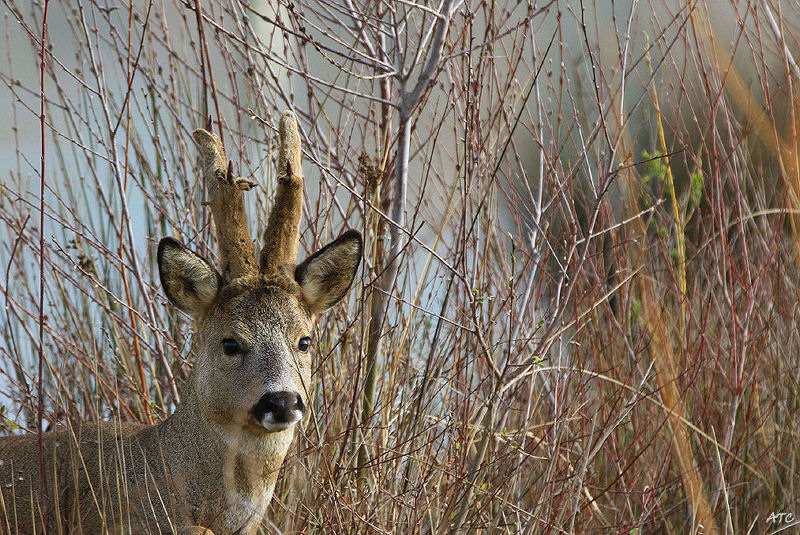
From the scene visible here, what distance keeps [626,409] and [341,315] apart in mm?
1163

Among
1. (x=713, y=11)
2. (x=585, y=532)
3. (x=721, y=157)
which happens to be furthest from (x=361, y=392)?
(x=713, y=11)

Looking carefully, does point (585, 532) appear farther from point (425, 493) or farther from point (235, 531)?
point (235, 531)

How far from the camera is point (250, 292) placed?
8.90ft

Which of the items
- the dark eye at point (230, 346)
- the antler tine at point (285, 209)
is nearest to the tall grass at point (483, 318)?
the antler tine at point (285, 209)

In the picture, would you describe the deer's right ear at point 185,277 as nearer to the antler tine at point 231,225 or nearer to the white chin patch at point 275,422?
the antler tine at point 231,225

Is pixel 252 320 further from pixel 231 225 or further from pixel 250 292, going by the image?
pixel 231 225

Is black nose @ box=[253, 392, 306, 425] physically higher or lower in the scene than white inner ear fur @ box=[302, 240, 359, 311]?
lower

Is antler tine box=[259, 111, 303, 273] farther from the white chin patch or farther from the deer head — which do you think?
the white chin patch

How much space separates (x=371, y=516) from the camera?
120 inches

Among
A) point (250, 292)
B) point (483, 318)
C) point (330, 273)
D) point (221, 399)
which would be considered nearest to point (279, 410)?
point (221, 399)

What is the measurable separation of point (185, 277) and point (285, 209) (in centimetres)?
32

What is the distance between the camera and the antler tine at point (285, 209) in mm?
2754

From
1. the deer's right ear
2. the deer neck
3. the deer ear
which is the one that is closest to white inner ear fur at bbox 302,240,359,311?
the deer ear

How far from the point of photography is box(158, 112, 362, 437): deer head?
8.55 ft
